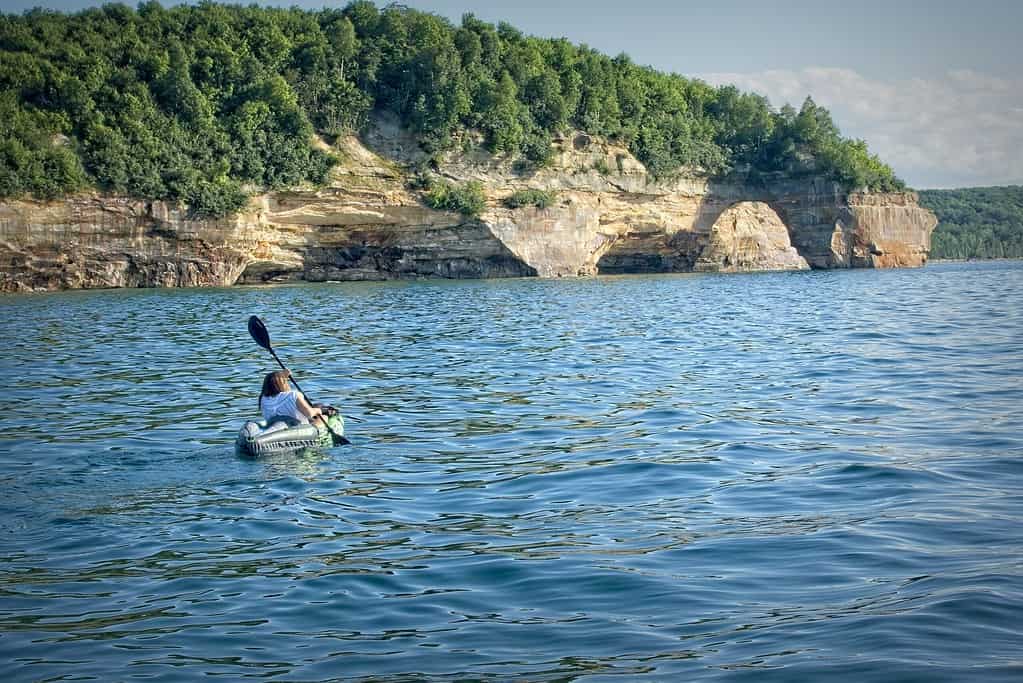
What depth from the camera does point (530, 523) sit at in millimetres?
9383

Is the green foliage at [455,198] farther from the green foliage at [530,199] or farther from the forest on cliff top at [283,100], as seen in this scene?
the forest on cliff top at [283,100]

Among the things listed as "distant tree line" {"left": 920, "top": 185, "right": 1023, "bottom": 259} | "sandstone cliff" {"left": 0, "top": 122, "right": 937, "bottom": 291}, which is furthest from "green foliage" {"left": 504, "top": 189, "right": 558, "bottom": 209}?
"distant tree line" {"left": 920, "top": 185, "right": 1023, "bottom": 259}

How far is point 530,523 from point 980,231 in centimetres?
19806

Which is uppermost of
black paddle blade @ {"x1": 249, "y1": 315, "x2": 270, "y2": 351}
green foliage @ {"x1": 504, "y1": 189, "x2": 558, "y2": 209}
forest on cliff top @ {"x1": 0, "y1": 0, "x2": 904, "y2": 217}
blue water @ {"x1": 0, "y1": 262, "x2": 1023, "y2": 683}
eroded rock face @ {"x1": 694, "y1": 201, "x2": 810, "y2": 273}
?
forest on cliff top @ {"x1": 0, "y1": 0, "x2": 904, "y2": 217}

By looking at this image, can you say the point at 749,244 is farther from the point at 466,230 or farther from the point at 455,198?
the point at 455,198

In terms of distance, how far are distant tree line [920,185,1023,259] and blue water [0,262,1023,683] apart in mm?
171932

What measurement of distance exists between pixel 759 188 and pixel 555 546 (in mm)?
84655

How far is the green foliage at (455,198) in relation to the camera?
2606 inches

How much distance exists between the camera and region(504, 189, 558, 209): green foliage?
70.2m

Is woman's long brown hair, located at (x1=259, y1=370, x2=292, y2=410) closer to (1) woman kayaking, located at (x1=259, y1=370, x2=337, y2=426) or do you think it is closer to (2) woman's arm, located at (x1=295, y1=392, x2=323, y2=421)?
(1) woman kayaking, located at (x1=259, y1=370, x2=337, y2=426)

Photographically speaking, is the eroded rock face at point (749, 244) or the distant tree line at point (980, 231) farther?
the distant tree line at point (980, 231)

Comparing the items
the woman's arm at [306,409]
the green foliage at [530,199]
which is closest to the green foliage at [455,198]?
the green foliage at [530,199]

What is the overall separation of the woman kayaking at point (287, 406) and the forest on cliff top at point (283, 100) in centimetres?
4596

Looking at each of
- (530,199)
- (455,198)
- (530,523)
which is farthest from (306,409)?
(530,199)
